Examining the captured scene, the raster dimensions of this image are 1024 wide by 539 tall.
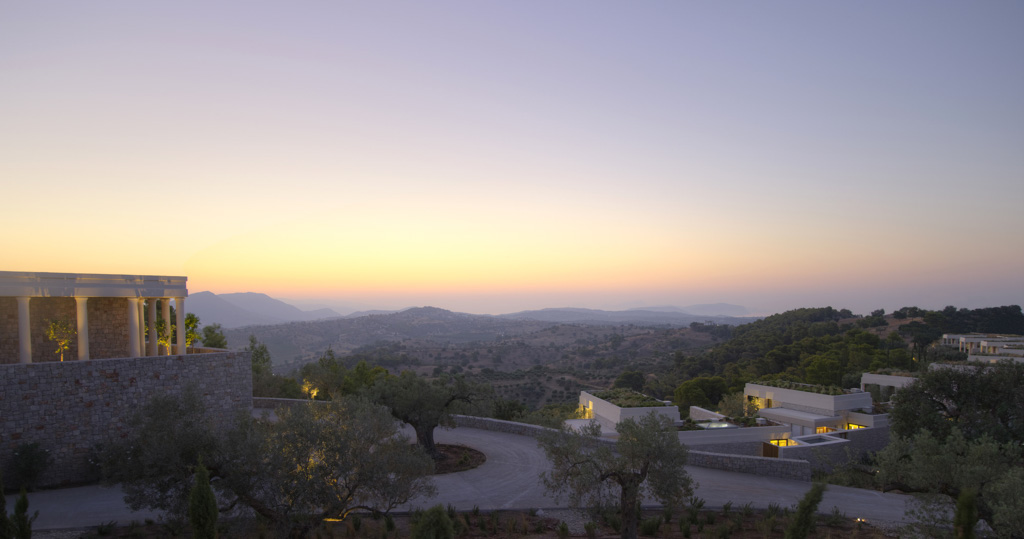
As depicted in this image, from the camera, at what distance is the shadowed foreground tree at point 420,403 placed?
18172 mm

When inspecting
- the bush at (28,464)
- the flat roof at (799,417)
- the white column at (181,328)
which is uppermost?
the white column at (181,328)

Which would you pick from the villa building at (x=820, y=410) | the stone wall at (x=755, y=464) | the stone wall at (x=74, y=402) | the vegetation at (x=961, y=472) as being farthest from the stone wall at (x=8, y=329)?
the villa building at (x=820, y=410)

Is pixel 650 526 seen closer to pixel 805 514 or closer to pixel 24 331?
pixel 805 514

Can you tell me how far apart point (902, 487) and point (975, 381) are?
13141mm

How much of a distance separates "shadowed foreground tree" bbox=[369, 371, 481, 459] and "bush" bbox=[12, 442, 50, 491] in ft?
28.8

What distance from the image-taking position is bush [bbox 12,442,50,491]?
14031 mm

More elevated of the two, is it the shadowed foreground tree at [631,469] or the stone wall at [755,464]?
the shadowed foreground tree at [631,469]

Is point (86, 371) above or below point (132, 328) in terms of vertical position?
below

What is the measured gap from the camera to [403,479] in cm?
1054

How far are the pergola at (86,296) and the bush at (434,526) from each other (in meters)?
14.4

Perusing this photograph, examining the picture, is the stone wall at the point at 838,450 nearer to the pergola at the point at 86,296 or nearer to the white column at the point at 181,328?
the white column at the point at 181,328

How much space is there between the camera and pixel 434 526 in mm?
8203

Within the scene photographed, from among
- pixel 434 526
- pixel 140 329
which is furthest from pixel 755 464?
pixel 140 329

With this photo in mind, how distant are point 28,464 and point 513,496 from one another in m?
12.7
